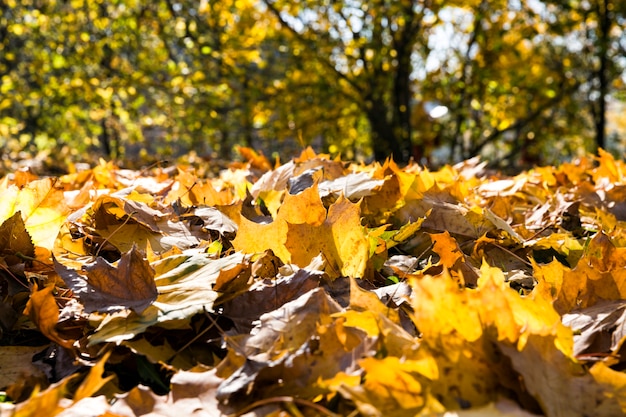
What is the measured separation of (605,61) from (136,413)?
9.27 m

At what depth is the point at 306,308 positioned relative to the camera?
0.82m

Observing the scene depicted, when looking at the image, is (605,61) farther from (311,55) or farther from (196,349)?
(196,349)

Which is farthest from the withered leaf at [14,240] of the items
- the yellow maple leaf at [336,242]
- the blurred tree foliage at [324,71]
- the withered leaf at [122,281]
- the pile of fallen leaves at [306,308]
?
the blurred tree foliage at [324,71]

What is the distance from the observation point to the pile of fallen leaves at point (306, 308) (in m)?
0.66

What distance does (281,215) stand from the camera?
1.08 meters

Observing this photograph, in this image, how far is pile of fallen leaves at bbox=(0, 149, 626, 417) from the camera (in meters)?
0.66

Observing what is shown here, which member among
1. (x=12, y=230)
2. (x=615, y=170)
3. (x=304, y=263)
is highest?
(x=12, y=230)

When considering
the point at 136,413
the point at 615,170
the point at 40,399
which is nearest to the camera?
the point at 40,399

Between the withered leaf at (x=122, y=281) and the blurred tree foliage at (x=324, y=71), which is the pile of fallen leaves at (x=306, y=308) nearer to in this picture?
the withered leaf at (x=122, y=281)

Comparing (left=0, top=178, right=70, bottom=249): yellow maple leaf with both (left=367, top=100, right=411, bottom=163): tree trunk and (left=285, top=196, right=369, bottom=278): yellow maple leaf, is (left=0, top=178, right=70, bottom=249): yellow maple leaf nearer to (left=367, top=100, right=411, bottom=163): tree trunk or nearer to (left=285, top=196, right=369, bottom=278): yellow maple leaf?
(left=285, top=196, right=369, bottom=278): yellow maple leaf

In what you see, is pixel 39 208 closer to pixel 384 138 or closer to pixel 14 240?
pixel 14 240

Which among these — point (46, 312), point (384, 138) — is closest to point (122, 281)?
point (46, 312)

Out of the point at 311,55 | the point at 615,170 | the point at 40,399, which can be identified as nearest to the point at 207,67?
the point at 311,55

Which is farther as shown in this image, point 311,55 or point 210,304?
point 311,55
